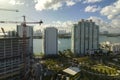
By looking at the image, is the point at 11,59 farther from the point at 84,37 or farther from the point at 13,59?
the point at 84,37

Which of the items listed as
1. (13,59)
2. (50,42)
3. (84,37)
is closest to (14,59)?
(13,59)

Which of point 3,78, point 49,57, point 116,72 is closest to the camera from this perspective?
point 3,78

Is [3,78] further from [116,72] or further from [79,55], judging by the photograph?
[79,55]

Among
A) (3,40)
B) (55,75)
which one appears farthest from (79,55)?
(3,40)

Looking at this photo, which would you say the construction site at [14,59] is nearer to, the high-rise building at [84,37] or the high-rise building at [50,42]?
the high-rise building at [50,42]

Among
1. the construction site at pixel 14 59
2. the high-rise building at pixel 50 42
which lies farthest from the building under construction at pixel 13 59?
the high-rise building at pixel 50 42
